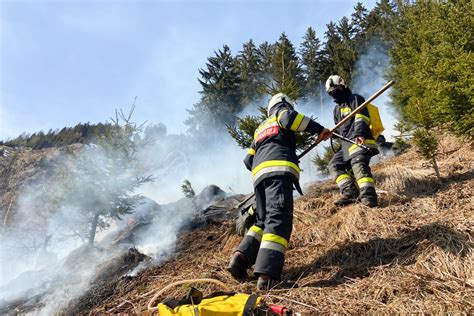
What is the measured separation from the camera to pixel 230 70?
3028cm

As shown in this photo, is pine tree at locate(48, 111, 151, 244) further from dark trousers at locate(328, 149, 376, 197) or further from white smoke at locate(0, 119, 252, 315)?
dark trousers at locate(328, 149, 376, 197)

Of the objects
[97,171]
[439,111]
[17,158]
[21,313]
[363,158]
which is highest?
[17,158]

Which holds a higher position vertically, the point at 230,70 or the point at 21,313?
the point at 230,70

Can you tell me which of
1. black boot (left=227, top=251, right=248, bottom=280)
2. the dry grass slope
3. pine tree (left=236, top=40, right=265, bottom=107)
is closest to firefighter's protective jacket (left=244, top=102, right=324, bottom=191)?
black boot (left=227, top=251, right=248, bottom=280)

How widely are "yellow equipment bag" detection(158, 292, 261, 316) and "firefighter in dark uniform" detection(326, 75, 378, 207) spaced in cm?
289

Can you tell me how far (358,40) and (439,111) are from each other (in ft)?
73.0

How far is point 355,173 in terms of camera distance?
4.98 meters

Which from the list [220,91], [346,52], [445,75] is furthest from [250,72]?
[445,75]

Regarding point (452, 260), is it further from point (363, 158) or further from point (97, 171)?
point (97, 171)

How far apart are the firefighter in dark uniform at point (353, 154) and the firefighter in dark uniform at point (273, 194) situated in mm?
1358

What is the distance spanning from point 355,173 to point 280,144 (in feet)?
5.71

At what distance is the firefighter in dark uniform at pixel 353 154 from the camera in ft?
15.8

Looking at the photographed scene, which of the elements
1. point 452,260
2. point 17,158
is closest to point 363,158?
point 452,260

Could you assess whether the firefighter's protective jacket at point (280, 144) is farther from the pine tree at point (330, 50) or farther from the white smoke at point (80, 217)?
the pine tree at point (330, 50)
